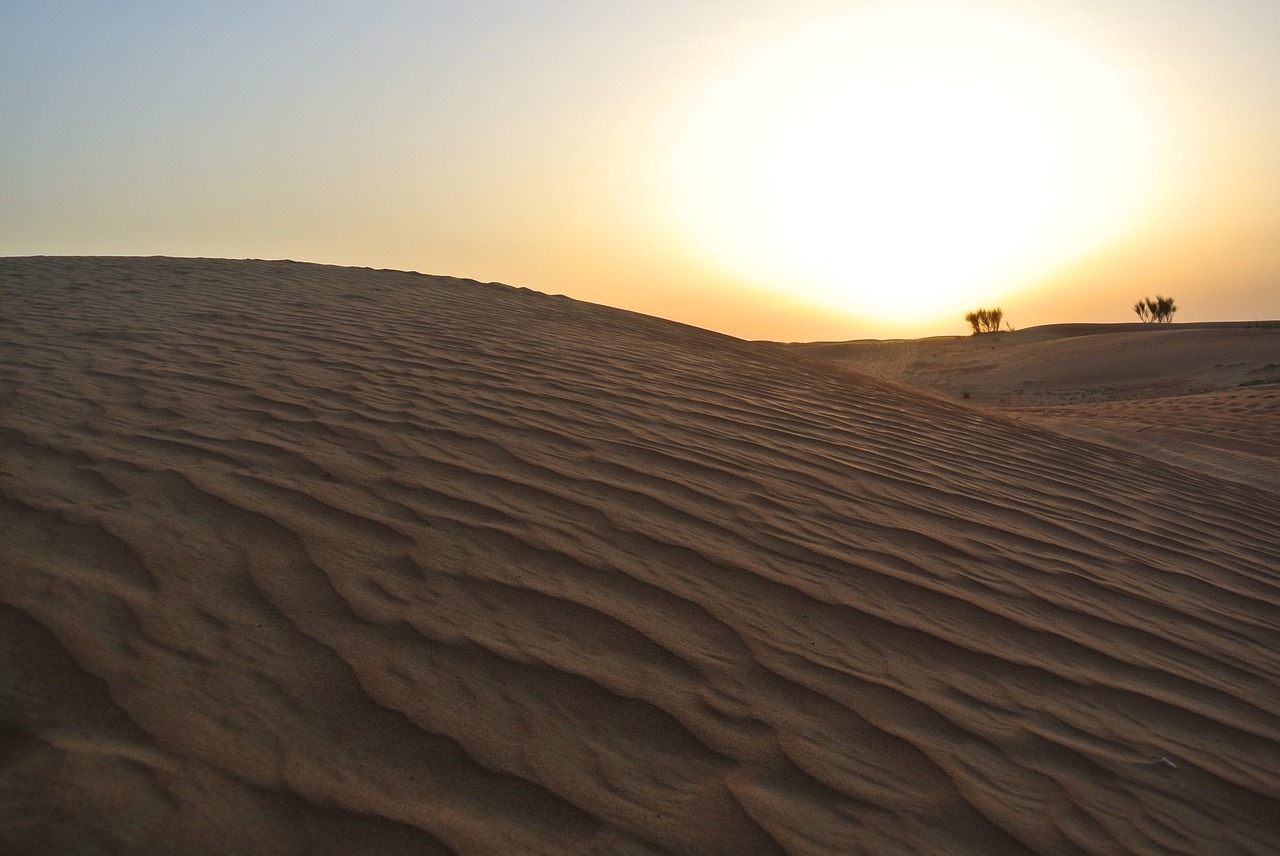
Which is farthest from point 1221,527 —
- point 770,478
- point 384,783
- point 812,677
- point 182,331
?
point 182,331

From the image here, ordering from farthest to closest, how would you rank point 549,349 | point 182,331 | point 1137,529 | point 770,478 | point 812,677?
point 549,349, point 182,331, point 1137,529, point 770,478, point 812,677

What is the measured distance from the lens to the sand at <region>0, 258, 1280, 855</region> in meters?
1.48

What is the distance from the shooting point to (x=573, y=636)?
200 centimetres

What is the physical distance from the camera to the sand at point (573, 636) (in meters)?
1.48

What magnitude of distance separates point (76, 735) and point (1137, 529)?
3.80m

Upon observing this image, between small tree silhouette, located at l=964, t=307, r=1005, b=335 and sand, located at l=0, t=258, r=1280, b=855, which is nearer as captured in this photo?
sand, located at l=0, t=258, r=1280, b=855

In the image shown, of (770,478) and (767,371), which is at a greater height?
(767,371)

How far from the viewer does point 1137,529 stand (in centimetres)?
378

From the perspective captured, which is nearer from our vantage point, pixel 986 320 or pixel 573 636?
pixel 573 636

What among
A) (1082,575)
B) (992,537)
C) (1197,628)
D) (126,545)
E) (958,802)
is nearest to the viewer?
(958,802)

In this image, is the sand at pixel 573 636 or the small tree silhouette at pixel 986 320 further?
the small tree silhouette at pixel 986 320

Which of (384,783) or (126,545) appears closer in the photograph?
(384,783)

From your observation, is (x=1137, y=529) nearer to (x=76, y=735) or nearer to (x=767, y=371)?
(x=767, y=371)

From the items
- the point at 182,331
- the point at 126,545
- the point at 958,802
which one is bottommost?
the point at 958,802
